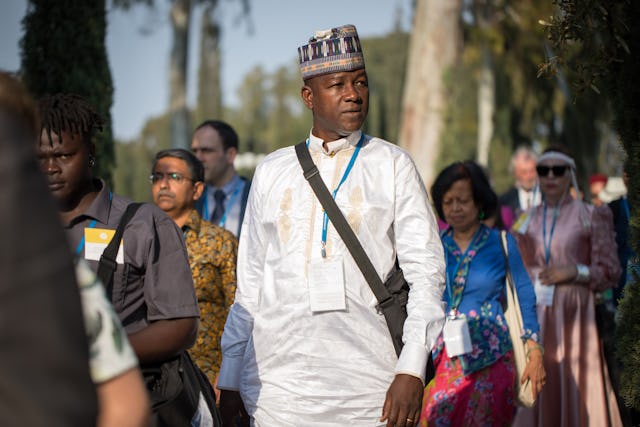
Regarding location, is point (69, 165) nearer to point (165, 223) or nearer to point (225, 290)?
point (165, 223)

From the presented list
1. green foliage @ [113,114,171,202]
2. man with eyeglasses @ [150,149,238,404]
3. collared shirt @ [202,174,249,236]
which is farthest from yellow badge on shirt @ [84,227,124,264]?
green foliage @ [113,114,171,202]

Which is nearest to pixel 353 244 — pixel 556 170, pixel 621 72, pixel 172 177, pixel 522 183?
pixel 621 72

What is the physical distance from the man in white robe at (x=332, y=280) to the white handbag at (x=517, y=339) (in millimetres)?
2612

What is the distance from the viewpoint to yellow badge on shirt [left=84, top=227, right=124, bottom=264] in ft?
11.1

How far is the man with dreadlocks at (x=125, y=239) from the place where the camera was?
10.9 ft

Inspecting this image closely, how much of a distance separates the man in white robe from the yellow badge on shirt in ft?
2.77

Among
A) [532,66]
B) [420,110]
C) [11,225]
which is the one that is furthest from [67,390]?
[532,66]

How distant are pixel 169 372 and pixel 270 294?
80cm

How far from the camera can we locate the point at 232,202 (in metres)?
7.90

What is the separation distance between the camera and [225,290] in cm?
593

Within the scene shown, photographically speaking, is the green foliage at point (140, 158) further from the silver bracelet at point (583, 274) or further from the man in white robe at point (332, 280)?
the man in white robe at point (332, 280)

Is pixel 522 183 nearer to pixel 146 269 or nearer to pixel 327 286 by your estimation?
pixel 327 286

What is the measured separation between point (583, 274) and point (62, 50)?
517cm

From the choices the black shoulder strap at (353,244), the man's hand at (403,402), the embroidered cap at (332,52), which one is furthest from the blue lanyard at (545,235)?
the man's hand at (403,402)
